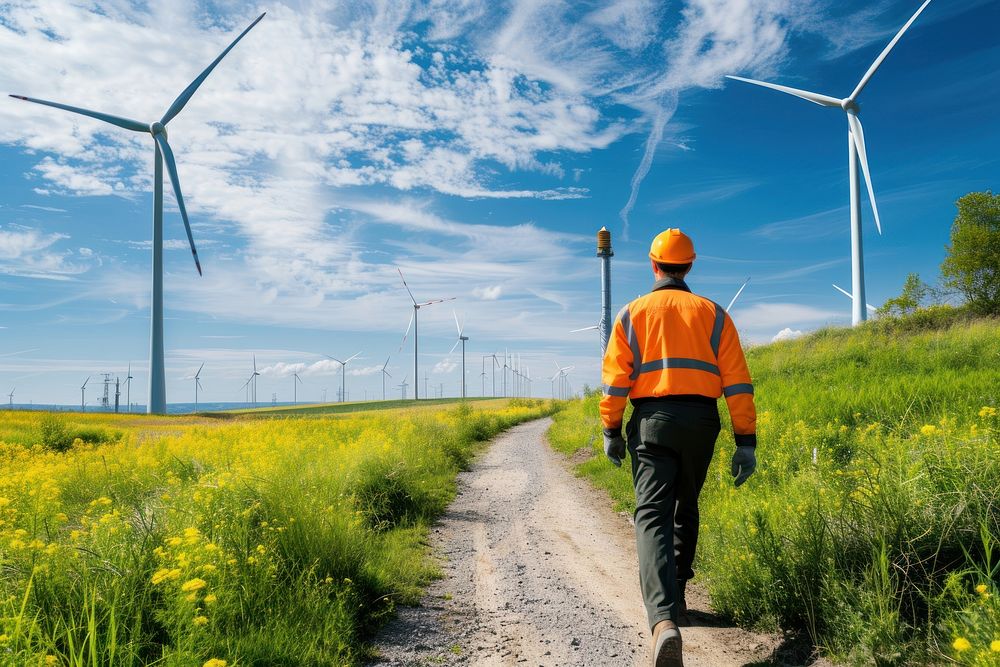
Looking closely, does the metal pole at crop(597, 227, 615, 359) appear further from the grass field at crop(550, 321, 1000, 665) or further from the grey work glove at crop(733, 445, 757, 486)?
the grey work glove at crop(733, 445, 757, 486)

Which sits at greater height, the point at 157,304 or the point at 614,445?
the point at 157,304

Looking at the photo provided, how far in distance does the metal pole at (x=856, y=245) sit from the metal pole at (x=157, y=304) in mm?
49692

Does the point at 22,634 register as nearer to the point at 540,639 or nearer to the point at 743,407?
the point at 540,639

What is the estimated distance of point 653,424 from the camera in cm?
426

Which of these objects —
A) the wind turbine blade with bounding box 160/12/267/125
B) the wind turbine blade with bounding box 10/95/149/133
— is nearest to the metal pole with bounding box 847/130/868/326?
the wind turbine blade with bounding box 160/12/267/125

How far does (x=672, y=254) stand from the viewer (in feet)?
15.5

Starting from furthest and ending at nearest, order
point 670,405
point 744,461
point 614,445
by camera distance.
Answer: point 614,445
point 744,461
point 670,405

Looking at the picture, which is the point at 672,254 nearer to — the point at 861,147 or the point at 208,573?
the point at 208,573

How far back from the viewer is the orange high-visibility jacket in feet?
14.0

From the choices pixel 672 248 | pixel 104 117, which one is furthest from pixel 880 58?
pixel 104 117

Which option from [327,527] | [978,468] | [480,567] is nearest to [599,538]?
[480,567]

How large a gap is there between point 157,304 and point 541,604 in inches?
2051

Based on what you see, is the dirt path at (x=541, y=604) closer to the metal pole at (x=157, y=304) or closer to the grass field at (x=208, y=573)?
the grass field at (x=208, y=573)

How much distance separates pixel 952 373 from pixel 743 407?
31.7ft
